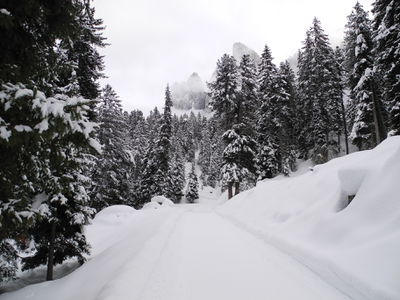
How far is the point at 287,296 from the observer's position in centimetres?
457

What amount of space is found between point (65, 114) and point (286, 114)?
102 ft

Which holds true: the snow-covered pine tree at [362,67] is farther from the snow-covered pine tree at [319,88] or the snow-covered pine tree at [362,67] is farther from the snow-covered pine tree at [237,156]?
the snow-covered pine tree at [237,156]

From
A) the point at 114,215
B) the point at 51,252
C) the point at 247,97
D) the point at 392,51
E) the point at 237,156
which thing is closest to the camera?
the point at 51,252

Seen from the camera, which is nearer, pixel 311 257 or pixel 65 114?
pixel 65 114

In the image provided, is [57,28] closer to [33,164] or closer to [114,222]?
[33,164]

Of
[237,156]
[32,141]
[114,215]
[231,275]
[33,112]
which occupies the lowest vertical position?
[231,275]

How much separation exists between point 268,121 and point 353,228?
87.5 feet

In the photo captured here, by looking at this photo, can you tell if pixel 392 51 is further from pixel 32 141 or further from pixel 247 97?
pixel 32 141

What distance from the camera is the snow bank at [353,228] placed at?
4.58 m

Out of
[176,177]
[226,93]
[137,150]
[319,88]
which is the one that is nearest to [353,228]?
[226,93]

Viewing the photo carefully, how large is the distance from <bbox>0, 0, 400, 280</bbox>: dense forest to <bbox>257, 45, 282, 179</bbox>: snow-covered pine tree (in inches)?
5.4

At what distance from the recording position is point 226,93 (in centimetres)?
2988

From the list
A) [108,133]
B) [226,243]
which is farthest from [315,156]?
[226,243]

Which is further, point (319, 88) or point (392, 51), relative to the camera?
point (319, 88)
